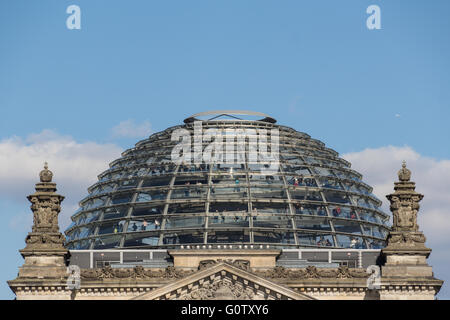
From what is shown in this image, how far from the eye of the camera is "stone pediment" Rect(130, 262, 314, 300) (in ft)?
337

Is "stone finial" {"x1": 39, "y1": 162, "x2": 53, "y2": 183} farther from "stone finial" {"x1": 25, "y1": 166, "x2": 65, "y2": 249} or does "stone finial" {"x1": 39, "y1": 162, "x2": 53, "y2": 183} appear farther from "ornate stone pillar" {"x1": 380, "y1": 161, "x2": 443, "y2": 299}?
"ornate stone pillar" {"x1": 380, "y1": 161, "x2": 443, "y2": 299}

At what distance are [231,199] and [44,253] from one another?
17.1 meters

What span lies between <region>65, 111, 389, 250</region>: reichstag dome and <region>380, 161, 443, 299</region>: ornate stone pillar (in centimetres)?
1033

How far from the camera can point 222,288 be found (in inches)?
4058

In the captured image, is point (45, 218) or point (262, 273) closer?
point (262, 273)

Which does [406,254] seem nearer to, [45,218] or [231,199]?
[231,199]

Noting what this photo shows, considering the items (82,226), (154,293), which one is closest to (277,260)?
(154,293)

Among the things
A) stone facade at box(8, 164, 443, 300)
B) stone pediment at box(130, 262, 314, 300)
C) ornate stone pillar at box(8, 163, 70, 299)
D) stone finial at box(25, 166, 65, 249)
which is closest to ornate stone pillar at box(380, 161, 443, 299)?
stone facade at box(8, 164, 443, 300)

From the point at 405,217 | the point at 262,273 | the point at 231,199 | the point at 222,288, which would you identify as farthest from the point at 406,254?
the point at 231,199

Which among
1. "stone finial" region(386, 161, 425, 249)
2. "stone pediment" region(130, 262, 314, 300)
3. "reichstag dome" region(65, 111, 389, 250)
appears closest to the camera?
"stone pediment" region(130, 262, 314, 300)

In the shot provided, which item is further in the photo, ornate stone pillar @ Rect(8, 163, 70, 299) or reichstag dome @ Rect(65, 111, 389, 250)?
reichstag dome @ Rect(65, 111, 389, 250)

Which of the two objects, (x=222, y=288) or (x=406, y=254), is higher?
(x=406, y=254)

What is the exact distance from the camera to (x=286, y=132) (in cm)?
13012

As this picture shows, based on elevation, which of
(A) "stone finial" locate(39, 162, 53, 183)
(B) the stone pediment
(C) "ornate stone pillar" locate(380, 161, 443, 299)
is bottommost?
(B) the stone pediment
